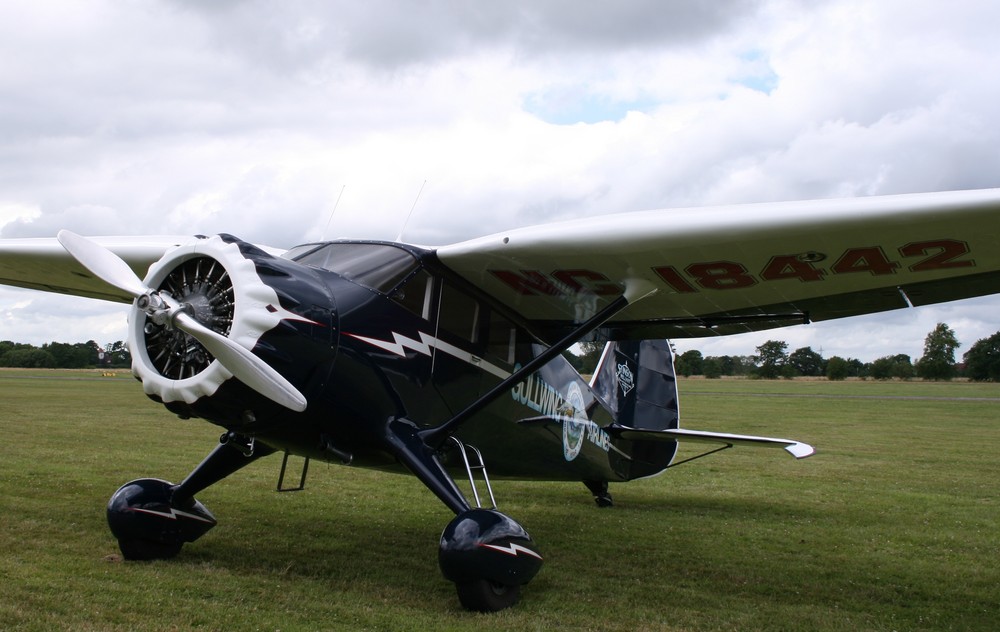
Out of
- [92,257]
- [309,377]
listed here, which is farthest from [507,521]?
[92,257]

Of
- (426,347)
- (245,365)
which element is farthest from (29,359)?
(245,365)

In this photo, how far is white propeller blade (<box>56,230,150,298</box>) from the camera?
464 centimetres

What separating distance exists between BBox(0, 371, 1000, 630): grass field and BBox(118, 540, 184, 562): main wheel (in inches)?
4.9

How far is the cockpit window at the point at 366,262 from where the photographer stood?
17.6 ft

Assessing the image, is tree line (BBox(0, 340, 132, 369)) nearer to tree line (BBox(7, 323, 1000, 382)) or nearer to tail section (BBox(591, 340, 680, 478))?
tree line (BBox(7, 323, 1000, 382))

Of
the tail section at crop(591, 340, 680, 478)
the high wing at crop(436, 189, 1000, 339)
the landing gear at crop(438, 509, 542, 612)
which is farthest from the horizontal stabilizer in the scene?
the landing gear at crop(438, 509, 542, 612)

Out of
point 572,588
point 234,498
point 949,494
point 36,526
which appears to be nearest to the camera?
point 572,588

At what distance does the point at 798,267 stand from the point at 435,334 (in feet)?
8.38

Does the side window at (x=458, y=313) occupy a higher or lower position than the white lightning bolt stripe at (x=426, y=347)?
higher

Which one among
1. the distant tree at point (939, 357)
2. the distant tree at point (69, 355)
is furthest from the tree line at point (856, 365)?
the distant tree at point (69, 355)

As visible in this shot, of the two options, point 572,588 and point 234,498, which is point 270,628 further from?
point 234,498

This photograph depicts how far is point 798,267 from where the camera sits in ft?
17.3

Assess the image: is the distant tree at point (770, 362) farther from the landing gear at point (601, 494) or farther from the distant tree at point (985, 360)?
the landing gear at point (601, 494)

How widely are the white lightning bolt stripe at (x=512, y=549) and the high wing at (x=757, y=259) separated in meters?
1.91
